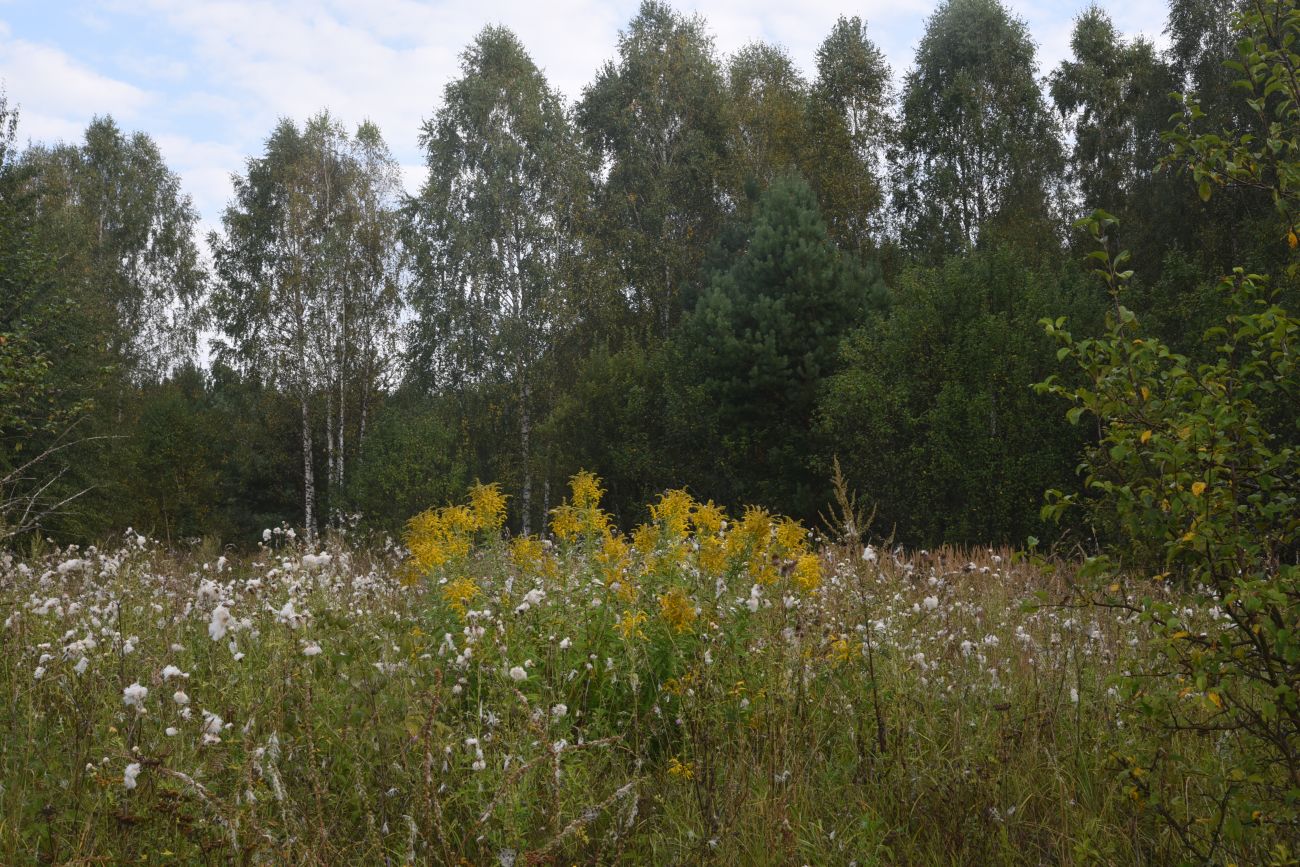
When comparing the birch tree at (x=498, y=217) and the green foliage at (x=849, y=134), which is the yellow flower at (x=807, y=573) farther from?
the green foliage at (x=849, y=134)

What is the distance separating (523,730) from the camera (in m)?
3.40

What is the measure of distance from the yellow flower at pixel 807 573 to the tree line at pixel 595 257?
566 inches

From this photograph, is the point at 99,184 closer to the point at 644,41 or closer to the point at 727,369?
the point at 644,41

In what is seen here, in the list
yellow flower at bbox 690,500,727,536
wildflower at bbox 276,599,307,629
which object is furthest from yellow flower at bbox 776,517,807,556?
wildflower at bbox 276,599,307,629

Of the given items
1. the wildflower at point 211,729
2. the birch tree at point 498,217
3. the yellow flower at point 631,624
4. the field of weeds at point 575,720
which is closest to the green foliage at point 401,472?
the birch tree at point 498,217

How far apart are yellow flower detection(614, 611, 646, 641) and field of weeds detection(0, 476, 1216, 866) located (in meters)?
0.02

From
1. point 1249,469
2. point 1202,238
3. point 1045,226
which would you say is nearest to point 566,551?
point 1249,469

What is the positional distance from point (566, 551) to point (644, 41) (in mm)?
28316

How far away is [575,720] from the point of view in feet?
13.8

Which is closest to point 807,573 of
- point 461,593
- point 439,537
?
point 461,593

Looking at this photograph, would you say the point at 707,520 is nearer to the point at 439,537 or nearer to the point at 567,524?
the point at 567,524

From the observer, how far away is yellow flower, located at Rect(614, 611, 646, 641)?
4.18 metres

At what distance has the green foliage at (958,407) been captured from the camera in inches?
668

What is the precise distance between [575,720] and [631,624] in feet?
1.61
